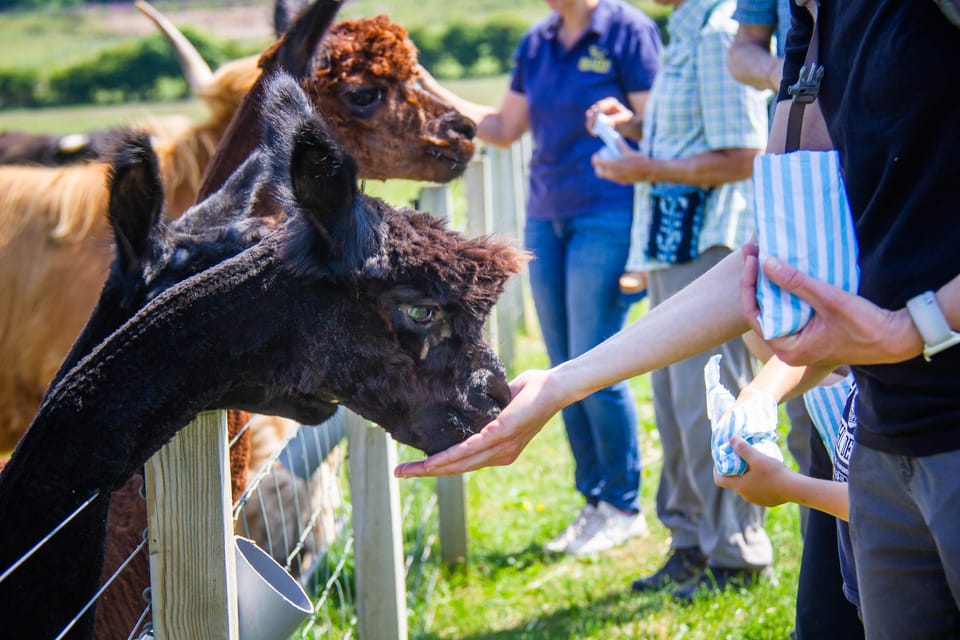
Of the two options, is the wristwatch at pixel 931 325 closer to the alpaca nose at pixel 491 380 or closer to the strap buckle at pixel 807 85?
the strap buckle at pixel 807 85

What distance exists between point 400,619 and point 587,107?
2585 mm

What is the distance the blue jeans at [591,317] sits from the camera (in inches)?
184

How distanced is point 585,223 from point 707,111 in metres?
0.98

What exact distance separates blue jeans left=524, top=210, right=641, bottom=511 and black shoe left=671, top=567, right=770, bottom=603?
2.43 feet

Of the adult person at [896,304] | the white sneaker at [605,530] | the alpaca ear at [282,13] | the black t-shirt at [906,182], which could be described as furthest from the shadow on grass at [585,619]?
the alpaca ear at [282,13]

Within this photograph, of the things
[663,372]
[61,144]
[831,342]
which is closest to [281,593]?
[831,342]

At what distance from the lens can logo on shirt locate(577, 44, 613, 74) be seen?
4.71 m

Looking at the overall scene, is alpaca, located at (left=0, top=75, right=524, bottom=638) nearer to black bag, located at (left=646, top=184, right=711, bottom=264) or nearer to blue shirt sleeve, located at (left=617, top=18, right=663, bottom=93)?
black bag, located at (left=646, top=184, right=711, bottom=264)

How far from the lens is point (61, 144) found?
1198 centimetres

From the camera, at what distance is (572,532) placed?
16.1 ft

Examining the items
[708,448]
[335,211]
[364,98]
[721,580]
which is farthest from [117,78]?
[335,211]

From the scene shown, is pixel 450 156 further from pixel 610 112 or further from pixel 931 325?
pixel 931 325

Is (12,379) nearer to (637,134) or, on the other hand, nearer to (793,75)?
(637,134)

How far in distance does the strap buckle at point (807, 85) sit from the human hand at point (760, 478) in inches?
27.0
